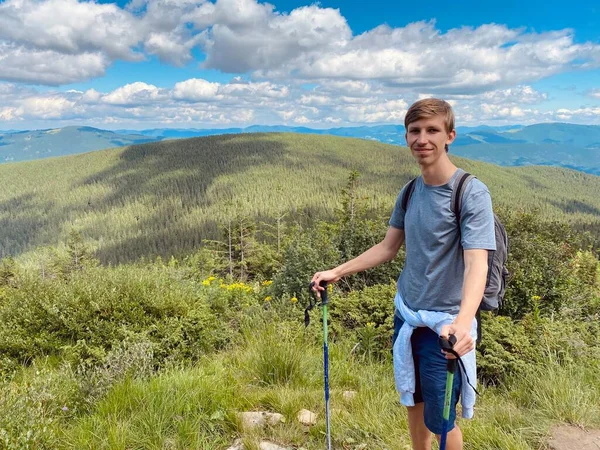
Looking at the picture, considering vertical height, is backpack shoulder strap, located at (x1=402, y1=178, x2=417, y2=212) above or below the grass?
above

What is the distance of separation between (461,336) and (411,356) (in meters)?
0.62

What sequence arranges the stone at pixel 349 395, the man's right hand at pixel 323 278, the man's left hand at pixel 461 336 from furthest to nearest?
the stone at pixel 349 395
the man's right hand at pixel 323 278
the man's left hand at pixel 461 336

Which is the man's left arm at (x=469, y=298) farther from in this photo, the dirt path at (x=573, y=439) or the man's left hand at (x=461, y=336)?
the dirt path at (x=573, y=439)

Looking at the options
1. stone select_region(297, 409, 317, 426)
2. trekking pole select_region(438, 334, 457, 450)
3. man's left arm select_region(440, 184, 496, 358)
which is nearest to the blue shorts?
trekking pole select_region(438, 334, 457, 450)

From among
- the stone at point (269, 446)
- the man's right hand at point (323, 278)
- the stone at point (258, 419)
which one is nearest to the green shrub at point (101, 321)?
the stone at point (258, 419)

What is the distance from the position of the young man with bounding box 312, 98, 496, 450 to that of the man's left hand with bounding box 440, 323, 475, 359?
106mm

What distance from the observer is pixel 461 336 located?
178 centimetres

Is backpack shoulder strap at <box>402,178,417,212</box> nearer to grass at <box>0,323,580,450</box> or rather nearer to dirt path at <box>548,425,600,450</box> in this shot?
grass at <box>0,323,580,450</box>

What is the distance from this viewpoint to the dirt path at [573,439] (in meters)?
2.78

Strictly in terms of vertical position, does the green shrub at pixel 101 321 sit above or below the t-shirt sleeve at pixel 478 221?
below

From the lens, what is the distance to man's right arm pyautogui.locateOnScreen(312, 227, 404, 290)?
2.62m

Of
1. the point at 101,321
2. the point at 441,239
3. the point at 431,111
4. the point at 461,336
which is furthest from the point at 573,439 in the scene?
the point at 101,321

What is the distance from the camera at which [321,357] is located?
427 cm

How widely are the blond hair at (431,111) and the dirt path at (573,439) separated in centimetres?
249
